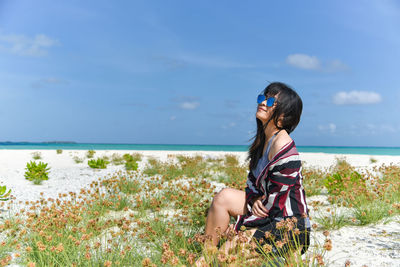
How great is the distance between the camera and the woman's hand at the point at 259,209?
9.18 ft

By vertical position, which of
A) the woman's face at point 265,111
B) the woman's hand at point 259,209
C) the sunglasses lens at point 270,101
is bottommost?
the woman's hand at point 259,209

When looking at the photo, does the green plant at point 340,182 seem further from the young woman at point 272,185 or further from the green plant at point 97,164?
the green plant at point 97,164

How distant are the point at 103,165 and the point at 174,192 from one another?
6361 mm

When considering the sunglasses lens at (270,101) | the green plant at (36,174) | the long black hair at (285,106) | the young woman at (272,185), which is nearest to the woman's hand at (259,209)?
the young woman at (272,185)

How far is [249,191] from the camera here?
3154mm

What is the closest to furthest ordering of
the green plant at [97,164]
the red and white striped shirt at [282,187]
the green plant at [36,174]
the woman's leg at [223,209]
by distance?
1. the red and white striped shirt at [282,187]
2. the woman's leg at [223,209]
3. the green plant at [36,174]
4. the green plant at [97,164]

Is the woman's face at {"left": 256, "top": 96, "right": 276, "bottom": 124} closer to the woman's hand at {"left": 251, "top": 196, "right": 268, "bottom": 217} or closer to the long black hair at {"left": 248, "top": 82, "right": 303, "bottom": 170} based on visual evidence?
the long black hair at {"left": 248, "top": 82, "right": 303, "bottom": 170}

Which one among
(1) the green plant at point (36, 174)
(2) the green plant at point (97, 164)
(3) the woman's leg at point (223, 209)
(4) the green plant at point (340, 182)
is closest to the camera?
(3) the woman's leg at point (223, 209)

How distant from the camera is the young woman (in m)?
2.70

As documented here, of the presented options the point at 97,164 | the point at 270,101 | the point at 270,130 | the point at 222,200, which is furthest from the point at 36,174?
the point at 270,101

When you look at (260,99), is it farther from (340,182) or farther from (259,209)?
(340,182)

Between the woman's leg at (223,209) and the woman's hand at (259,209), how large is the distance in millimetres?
206

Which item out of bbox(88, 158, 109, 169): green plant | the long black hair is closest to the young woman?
the long black hair

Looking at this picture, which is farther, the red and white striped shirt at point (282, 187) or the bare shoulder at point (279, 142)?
the bare shoulder at point (279, 142)
